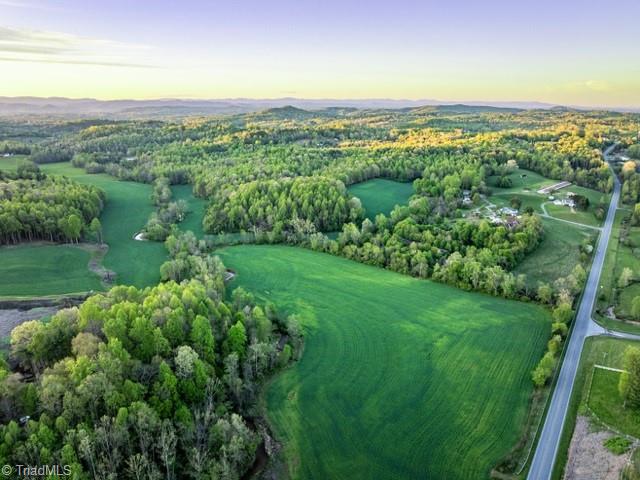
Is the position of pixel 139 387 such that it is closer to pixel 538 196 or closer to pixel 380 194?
pixel 380 194

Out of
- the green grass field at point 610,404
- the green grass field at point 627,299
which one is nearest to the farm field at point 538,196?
the green grass field at point 627,299

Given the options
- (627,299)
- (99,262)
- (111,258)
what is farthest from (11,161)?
(627,299)

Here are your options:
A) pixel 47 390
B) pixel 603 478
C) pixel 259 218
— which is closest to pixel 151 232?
pixel 259 218

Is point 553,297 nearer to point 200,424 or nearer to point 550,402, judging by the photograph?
point 550,402

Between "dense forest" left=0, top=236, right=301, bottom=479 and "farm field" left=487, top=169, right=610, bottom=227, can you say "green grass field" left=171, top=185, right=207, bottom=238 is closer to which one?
"dense forest" left=0, top=236, right=301, bottom=479

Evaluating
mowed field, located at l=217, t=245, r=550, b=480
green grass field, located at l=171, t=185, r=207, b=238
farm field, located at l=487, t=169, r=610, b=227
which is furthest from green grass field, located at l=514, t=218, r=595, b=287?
green grass field, located at l=171, t=185, r=207, b=238

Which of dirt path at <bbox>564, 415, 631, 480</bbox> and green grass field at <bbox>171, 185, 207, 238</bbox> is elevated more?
green grass field at <bbox>171, 185, 207, 238</bbox>
